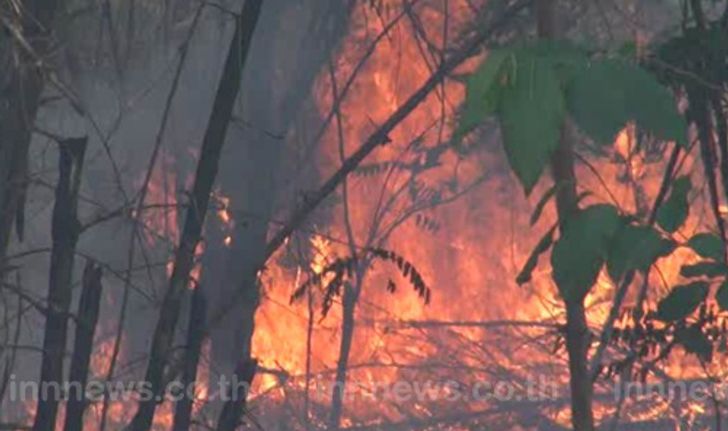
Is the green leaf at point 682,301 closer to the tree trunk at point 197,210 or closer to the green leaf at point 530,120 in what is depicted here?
the green leaf at point 530,120

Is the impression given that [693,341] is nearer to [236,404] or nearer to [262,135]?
[236,404]

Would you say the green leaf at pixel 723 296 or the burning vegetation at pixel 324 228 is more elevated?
the burning vegetation at pixel 324 228

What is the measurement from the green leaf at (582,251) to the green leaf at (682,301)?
0.21 m

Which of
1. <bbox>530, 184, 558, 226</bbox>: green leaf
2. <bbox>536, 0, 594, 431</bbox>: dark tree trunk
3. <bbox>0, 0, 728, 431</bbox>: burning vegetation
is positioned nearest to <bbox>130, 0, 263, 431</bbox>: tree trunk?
<bbox>0, 0, 728, 431</bbox>: burning vegetation

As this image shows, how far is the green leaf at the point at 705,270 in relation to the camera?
106 centimetres

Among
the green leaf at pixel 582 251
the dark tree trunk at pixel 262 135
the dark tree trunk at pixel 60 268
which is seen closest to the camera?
the green leaf at pixel 582 251

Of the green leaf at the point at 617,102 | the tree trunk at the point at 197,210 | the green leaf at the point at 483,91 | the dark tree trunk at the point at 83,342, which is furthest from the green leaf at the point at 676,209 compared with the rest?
the dark tree trunk at the point at 83,342

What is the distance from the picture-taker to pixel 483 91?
860 mm

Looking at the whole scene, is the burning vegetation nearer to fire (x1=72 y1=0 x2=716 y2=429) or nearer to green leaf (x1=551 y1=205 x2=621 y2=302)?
fire (x1=72 y1=0 x2=716 y2=429)

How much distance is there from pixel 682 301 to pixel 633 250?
199 mm

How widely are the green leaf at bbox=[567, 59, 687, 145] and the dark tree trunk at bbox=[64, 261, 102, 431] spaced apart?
73 centimetres

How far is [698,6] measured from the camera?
123 centimetres

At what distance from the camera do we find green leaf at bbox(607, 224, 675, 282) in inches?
37.9

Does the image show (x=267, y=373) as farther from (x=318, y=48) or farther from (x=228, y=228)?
(x=318, y=48)
